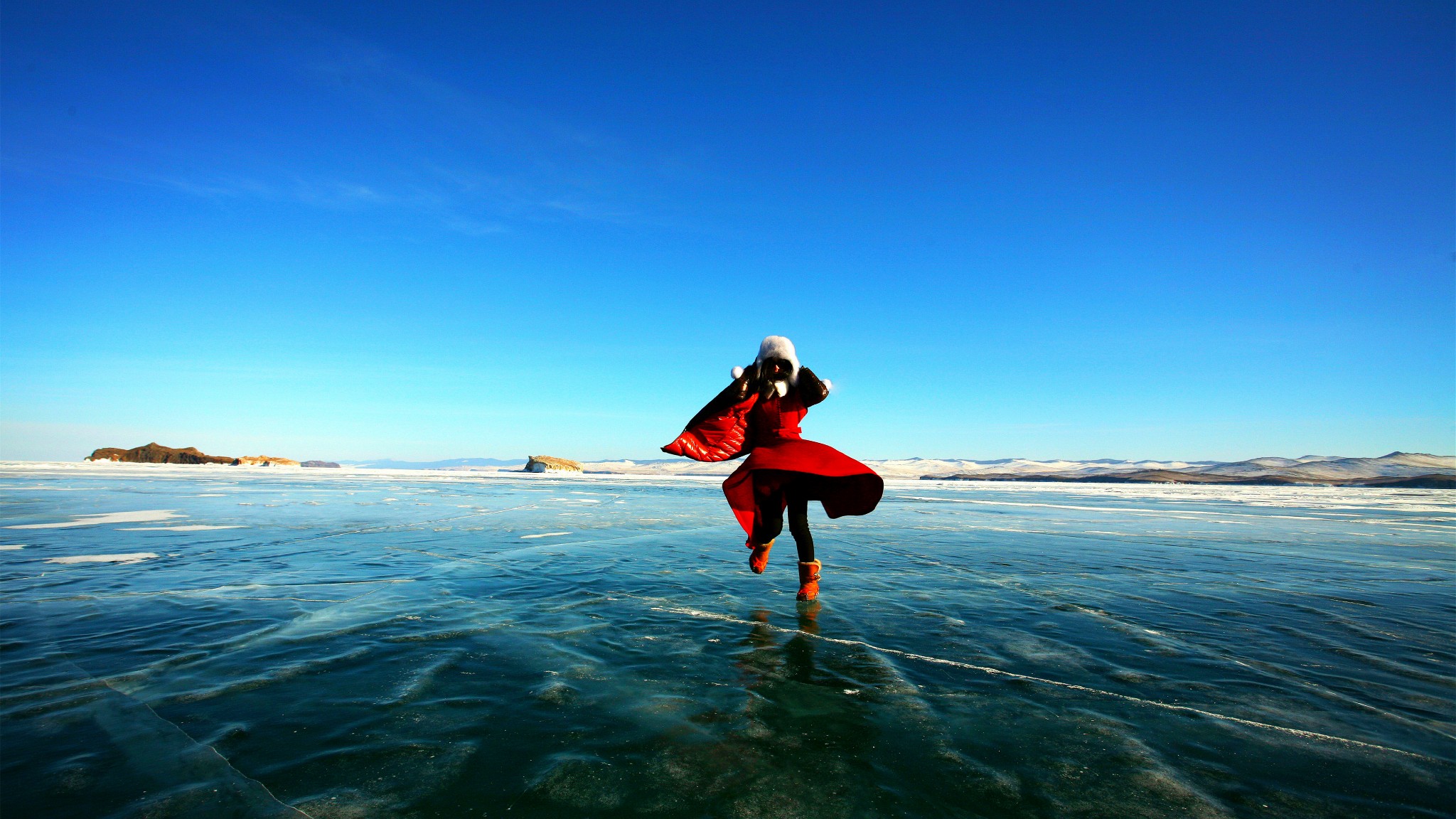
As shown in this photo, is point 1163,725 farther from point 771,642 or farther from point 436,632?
point 436,632

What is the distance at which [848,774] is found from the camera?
2.15m

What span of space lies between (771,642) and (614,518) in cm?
788

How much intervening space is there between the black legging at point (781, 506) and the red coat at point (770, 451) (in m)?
0.06

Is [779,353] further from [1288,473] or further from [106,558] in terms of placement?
[1288,473]

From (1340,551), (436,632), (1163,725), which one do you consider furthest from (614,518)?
(1340,551)

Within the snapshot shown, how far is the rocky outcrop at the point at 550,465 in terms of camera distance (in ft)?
165

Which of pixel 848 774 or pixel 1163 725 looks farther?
pixel 1163 725

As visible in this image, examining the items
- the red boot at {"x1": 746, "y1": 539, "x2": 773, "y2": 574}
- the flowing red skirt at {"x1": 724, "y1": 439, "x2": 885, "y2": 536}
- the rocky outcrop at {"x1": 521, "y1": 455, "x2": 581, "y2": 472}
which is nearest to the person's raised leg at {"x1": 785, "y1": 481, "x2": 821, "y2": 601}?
the flowing red skirt at {"x1": 724, "y1": 439, "x2": 885, "y2": 536}

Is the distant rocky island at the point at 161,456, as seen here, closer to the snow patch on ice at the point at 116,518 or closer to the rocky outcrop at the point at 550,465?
the rocky outcrop at the point at 550,465

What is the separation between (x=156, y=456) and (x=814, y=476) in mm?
63531

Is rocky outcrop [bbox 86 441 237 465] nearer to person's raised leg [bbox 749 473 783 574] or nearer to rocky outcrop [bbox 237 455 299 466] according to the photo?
rocky outcrop [bbox 237 455 299 466]

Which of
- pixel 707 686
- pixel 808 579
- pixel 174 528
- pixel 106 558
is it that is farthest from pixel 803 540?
pixel 174 528

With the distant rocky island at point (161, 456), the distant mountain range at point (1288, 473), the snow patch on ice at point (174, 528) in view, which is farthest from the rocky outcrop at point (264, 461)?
the snow patch on ice at point (174, 528)

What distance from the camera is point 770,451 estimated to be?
4891 mm
